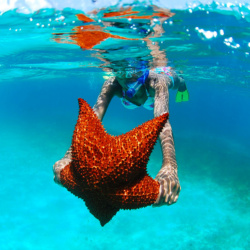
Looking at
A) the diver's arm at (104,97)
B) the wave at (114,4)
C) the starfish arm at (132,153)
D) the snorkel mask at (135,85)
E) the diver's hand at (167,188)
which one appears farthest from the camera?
the snorkel mask at (135,85)

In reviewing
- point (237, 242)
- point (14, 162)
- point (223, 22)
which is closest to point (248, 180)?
point (237, 242)

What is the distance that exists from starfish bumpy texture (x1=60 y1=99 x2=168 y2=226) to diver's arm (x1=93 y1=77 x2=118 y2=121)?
2401 millimetres

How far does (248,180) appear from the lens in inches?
633

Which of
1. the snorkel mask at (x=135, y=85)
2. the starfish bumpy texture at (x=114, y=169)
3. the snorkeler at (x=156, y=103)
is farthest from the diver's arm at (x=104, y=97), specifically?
the starfish bumpy texture at (x=114, y=169)

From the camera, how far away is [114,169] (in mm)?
2289

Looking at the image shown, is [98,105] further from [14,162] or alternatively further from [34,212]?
[14,162]

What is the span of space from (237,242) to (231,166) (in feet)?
27.7

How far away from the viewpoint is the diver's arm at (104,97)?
4.99 m

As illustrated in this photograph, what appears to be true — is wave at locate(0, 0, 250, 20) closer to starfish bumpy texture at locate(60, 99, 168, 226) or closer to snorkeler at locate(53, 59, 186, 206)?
snorkeler at locate(53, 59, 186, 206)

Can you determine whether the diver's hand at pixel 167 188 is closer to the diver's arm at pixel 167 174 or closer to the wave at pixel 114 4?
A: the diver's arm at pixel 167 174

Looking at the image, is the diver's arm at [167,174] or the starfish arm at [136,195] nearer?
the starfish arm at [136,195]

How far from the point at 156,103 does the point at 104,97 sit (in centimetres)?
178

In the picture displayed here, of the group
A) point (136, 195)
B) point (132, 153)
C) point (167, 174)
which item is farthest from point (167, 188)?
point (132, 153)

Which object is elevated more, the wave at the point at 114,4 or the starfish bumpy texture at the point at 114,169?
the wave at the point at 114,4
